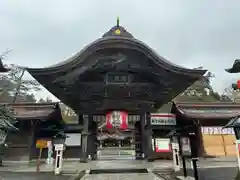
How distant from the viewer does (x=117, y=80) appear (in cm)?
1249

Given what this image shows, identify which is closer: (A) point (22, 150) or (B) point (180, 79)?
(B) point (180, 79)

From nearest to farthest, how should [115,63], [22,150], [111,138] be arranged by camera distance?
[115,63], [22,150], [111,138]

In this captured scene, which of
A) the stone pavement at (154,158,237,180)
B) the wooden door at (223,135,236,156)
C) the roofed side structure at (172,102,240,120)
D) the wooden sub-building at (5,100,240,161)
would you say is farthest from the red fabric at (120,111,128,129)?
the wooden door at (223,135,236,156)

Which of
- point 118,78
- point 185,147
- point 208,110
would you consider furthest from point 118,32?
point 208,110

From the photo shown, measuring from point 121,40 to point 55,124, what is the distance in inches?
329

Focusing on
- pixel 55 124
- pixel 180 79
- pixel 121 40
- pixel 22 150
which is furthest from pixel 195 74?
pixel 22 150

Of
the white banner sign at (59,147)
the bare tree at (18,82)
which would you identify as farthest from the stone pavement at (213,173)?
the bare tree at (18,82)

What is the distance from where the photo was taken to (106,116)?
1357 centimetres

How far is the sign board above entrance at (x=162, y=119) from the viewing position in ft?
49.6

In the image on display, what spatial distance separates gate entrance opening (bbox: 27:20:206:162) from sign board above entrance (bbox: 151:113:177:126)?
0.33 meters

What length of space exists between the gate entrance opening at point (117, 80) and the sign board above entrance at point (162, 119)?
333mm

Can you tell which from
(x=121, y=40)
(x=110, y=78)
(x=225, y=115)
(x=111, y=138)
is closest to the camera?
(x=121, y=40)

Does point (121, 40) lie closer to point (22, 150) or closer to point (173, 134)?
point (173, 134)

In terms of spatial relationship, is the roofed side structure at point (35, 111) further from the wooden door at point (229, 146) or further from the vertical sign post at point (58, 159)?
the wooden door at point (229, 146)
